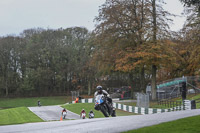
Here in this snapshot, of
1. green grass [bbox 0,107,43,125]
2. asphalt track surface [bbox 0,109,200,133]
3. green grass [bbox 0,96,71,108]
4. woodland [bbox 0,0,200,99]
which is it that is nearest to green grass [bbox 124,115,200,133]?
asphalt track surface [bbox 0,109,200,133]

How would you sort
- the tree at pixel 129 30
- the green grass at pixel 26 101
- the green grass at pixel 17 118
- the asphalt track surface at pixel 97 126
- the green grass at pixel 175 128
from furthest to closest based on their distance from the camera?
1. the green grass at pixel 26 101
2. the tree at pixel 129 30
3. the green grass at pixel 17 118
4. the asphalt track surface at pixel 97 126
5. the green grass at pixel 175 128

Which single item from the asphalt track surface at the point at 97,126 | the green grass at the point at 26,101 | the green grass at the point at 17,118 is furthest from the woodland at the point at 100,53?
the asphalt track surface at the point at 97,126

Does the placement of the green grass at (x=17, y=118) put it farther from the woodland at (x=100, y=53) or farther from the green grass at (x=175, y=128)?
the green grass at (x=175, y=128)

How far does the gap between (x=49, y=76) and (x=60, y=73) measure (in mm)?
2644

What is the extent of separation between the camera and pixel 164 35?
35.5 m

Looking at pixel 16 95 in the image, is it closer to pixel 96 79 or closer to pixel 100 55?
pixel 96 79

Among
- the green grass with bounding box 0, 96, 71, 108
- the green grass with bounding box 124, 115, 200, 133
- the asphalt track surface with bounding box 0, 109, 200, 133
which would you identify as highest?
the green grass with bounding box 124, 115, 200, 133

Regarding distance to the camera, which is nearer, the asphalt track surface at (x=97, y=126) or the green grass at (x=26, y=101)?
the asphalt track surface at (x=97, y=126)

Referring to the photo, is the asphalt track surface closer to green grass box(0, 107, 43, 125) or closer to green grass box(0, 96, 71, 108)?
green grass box(0, 107, 43, 125)

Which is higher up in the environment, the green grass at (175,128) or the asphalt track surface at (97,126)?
the green grass at (175,128)

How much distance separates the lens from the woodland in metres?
35.6

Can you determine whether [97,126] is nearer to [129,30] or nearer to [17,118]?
[17,118]

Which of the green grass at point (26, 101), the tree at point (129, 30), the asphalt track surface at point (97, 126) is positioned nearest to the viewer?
the asphalt track surface at point (97, 126)

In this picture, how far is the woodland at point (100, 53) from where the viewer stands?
117ft
